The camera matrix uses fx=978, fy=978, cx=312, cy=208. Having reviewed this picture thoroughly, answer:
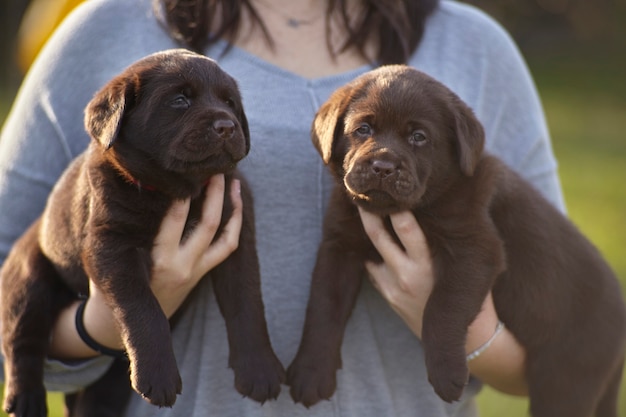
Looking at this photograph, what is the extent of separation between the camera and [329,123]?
2.81 meters

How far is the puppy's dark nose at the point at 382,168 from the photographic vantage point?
2.68 m

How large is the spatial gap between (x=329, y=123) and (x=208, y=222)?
17.6 inches

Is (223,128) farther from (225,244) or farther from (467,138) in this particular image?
(467,138)

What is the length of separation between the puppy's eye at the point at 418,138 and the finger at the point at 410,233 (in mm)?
209

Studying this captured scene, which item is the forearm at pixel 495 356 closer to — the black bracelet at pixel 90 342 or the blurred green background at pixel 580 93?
the black bracelet at pixel 90 342

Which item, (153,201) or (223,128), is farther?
(153,201)

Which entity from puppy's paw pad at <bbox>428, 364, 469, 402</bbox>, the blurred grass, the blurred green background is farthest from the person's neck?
the blurred green background

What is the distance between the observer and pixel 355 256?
2.96 m

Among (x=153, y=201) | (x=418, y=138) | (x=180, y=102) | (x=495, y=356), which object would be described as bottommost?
(x=495, y=356)

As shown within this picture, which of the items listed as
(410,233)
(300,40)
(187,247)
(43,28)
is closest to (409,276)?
(410,233)

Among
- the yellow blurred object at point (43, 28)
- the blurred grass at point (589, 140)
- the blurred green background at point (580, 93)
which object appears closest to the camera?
the blurred grass at point (589, 140)

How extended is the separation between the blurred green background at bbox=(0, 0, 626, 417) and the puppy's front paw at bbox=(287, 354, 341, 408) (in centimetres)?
280

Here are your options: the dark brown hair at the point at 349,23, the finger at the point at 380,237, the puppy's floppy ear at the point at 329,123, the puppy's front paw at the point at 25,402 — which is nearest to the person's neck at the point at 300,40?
the dark brown hair at the point at 349,23

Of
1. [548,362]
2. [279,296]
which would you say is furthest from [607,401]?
[279,296]
